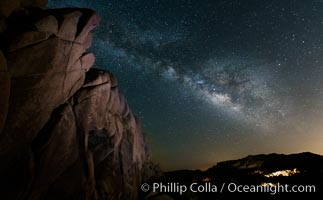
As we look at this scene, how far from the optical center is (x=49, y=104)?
18.6 meters

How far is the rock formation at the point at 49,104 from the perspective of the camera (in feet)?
51.9

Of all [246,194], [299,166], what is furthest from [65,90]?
[299,166]

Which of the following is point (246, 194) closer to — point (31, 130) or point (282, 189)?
point (282, 189)

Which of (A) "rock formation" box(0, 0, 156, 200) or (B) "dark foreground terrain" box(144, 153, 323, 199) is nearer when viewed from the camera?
(A) "rock formation" box(0, 0, 156, 200)

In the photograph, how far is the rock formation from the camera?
15820 millimetres

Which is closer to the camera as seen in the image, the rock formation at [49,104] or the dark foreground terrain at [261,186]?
the rock formation at [49,104]

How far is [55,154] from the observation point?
60.7ft

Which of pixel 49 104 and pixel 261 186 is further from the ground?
pixel 49 104

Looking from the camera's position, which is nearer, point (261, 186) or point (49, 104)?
point (49, 104)

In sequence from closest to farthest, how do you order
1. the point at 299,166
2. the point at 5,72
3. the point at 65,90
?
the point at 5,72 → the point at 65,90 → the point at 299,166

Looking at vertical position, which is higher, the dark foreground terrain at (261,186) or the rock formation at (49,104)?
the rock formation at (49,104)

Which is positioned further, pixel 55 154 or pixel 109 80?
pixel 109 80

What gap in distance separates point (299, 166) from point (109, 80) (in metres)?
52.4

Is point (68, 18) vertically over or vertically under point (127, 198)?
over
